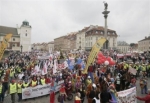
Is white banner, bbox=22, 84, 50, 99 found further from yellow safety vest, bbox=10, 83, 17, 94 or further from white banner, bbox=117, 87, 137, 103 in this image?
white banner, bbox=117, 87, 137, 103

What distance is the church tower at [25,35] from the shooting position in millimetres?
91000

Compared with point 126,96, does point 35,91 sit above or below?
below

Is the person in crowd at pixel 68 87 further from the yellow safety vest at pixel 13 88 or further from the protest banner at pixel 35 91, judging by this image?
the yellow safety vest at pixel 13 88

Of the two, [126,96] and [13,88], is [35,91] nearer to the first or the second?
[13,88]

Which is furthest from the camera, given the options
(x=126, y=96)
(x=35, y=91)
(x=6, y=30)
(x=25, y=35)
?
(x=25, y=35)

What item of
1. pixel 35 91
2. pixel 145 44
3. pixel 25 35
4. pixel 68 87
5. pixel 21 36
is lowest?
pixel 35 91

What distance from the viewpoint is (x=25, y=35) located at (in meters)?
92.1

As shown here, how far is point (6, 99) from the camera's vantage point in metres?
12.2

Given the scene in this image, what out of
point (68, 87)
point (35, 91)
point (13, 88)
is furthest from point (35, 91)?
point (68, 87)

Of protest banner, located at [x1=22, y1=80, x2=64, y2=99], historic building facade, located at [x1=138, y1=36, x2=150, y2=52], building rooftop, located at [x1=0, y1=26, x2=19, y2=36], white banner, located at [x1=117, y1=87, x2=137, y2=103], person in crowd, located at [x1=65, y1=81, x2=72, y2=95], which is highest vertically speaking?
building rooftop, located at [x1=0, y1=26, x2=19, y2=36]

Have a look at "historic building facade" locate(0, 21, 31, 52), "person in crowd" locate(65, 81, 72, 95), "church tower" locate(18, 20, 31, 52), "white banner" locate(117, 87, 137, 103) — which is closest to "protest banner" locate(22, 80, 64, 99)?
"person in crowd" locate(65, 81, 72, 95)

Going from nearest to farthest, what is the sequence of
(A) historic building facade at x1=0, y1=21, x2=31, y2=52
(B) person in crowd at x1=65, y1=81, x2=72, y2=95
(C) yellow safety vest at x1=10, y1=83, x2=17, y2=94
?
1. (C) yellow safety vest at x1=10, y1=83, x2=17, y2=94
2. (B) person in crowd at x1=65, y1=81, x2=72, y2=95
3. (A) historic building facade at x1=0, y1=21, x2=31, y2=52

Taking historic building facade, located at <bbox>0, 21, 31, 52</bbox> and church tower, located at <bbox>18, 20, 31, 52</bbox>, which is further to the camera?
church tower, located at <bbox>18, 20, 31, 52</bbox>

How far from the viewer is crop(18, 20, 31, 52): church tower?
91.0 meters
